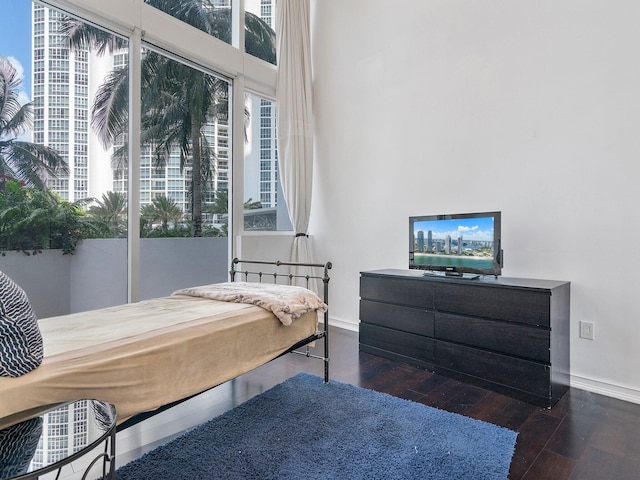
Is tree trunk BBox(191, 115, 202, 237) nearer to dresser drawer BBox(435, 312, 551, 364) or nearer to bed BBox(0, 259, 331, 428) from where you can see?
bed BBox(0, 259, 331, 428)

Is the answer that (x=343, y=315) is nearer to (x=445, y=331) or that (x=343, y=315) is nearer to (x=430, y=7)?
(x=445, y=331)

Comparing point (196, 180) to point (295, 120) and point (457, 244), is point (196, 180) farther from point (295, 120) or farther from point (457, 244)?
point (457, 244)

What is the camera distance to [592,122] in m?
2.47

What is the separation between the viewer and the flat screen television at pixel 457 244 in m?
2.65

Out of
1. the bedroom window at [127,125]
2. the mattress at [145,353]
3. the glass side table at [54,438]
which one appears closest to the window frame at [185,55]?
the bedroom window at [127,125]

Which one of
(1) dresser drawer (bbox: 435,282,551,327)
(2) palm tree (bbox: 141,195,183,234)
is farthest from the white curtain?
(1) dresser drawer (bbox: 435,282,551,327)

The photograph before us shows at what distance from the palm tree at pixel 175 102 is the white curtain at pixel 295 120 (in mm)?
478

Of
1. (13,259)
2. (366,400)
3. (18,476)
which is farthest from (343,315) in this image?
(18,476)

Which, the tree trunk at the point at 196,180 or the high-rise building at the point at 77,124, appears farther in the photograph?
the tree trunk at the point at 196,180

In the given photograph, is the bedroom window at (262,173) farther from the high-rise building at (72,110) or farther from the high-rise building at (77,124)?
the high-rise building at (72,110)


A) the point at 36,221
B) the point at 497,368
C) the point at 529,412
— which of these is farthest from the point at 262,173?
the point at 529,412

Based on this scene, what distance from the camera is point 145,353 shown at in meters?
1.48

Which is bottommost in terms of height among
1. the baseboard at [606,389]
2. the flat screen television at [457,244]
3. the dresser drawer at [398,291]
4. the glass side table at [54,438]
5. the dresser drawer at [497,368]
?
the baseboard at [606,389]

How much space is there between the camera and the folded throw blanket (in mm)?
2107
